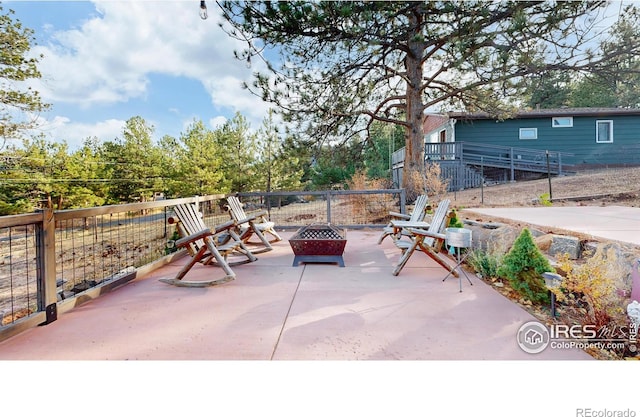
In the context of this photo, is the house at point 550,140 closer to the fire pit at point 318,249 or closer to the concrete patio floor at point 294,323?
the fire pit at point 318,249

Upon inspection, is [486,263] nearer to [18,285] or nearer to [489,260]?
[489,260]

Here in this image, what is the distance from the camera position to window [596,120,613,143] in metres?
13.8

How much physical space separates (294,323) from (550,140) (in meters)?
15.8

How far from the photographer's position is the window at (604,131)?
13.8m

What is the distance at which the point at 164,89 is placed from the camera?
484 inches

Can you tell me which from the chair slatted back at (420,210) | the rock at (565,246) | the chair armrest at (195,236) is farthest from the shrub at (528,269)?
the chair armrest at (195,236)

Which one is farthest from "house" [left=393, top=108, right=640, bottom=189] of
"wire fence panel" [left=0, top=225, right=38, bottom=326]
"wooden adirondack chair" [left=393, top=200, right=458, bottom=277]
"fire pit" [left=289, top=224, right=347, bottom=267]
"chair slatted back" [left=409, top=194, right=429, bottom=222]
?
"wire fence panel" [left=0, top=225, right=38, bottom=326]

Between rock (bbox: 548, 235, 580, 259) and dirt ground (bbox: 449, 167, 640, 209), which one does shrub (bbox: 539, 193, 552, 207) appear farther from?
rock (bbox: 548, 235, 580, 259)

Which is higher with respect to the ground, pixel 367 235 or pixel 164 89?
pixel 164 89

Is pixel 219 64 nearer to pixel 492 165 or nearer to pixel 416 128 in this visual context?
pixel 416 128

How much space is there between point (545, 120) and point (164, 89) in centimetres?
1573

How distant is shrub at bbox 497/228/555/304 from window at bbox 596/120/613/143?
1546 centimetres

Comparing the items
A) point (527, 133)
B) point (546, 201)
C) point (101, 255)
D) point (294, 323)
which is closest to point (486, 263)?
point (294, 323)
